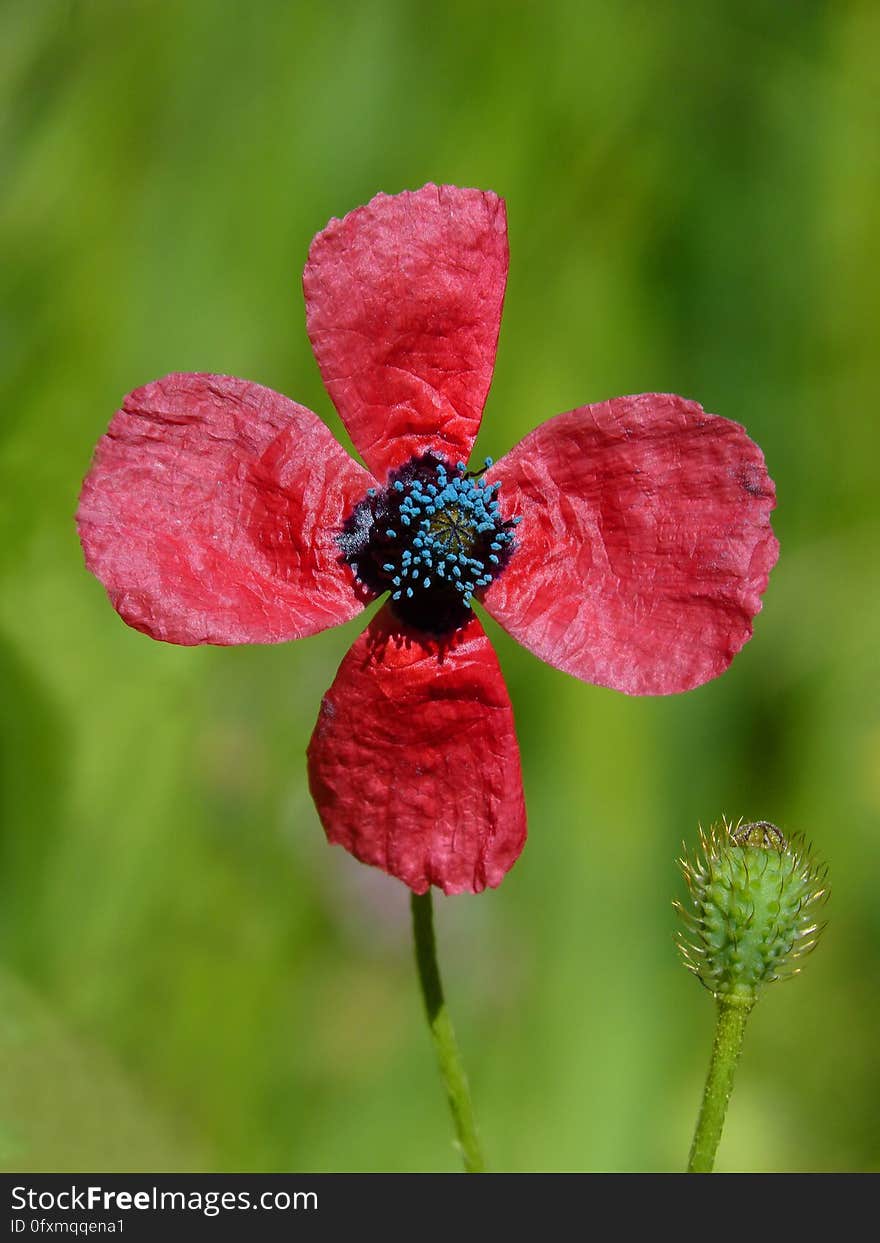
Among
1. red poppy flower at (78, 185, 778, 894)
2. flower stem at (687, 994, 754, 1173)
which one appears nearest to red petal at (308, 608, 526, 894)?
red poppy flower at (78, 185, 778, 894)

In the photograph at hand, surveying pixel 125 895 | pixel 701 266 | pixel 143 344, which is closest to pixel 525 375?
pixel 701 266

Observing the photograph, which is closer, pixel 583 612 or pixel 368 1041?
pixel 583 612

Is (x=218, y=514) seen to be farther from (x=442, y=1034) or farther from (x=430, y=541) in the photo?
(x=442, y=1034)

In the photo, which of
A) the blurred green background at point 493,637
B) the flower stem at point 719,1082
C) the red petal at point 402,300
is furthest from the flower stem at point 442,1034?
the blurred green background at point 493,637

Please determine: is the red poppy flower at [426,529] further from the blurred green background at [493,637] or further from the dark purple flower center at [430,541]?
the blurred green background at [493,637]

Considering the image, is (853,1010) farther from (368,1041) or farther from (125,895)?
(125,895)

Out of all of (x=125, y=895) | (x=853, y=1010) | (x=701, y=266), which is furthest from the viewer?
(x=701, y=266)
